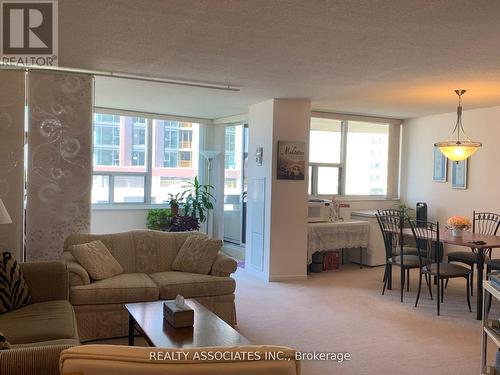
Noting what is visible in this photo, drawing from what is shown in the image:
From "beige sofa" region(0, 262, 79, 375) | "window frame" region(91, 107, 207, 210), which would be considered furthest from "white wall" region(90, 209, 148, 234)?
"beige sofa" region(0, 262, 79, 375)

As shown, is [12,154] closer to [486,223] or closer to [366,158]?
[366,158]

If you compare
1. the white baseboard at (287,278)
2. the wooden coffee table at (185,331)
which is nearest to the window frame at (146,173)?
the white baseboard at (287,278)

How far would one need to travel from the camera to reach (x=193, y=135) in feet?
27.3

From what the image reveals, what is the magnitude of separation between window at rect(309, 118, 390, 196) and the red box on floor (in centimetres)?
109

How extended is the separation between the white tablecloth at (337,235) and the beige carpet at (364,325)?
0.66m

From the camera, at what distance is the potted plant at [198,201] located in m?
7.86

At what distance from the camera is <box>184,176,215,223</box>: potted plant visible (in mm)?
7855

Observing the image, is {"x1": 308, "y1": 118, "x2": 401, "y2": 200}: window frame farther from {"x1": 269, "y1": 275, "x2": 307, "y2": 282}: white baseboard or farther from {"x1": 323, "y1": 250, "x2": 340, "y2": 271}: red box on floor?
{"x1": 269, "y1": 275, "x2": 307, "y2": 282}: white baseboard

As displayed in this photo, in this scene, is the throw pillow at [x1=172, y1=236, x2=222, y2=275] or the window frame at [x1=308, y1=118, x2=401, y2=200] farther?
the window frame at [x1=308, y1=118, x2=401, y2=200]

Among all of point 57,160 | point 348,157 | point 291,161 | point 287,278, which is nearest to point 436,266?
point 287,278

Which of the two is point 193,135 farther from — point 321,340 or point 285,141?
Answer: point 321,340

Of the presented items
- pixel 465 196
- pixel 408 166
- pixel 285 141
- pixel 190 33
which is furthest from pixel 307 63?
pixel 408 166

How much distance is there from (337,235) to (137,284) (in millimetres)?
3639

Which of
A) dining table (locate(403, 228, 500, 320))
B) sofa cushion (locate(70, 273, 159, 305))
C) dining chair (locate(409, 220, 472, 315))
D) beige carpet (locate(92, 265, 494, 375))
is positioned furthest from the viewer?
dining chair (locate(409, 220, 472, 315))
